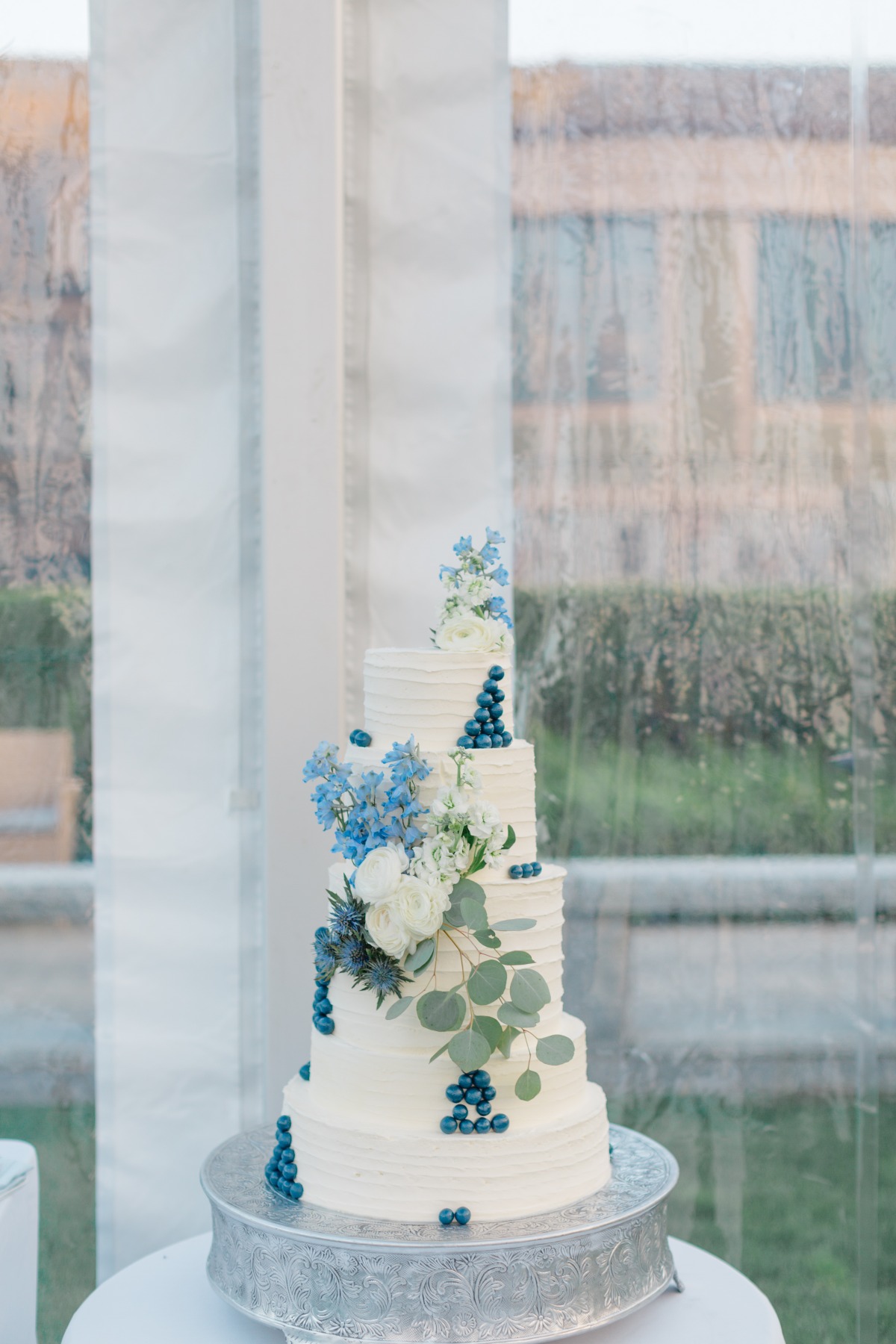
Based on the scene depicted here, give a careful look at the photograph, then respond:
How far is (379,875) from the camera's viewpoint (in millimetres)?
1146

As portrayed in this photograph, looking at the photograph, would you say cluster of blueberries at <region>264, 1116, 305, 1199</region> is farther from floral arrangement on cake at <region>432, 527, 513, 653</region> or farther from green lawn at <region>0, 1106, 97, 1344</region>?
green lawn at <region>0, 1106, 97, 1344</region>

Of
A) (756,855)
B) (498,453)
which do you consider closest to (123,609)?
(498,453)

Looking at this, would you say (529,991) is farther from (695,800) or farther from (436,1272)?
(695,800)

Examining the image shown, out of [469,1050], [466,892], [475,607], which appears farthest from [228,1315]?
[475,607]

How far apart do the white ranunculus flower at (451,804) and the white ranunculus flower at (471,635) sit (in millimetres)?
162

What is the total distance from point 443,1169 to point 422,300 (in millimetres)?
1303

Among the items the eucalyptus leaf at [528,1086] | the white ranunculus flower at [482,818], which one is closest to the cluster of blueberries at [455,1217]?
the eucalyptus leaf at [528,1086]

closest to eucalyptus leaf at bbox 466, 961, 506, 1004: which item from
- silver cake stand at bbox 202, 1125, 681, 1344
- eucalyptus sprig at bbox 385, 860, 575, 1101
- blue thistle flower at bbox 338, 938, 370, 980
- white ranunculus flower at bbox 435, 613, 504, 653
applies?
eucalyptus sprig at bbox 385, 860, 575, 1101

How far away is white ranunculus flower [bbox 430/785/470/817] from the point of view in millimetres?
1167

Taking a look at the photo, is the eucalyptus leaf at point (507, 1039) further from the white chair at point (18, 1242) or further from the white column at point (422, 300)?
the white column at point (422, 300)

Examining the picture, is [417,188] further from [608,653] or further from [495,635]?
[495,635]

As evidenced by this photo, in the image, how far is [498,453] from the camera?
193 cm

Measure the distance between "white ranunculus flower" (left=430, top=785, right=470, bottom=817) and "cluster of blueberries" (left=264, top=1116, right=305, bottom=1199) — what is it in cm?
37

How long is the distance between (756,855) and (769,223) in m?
0.98
